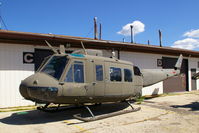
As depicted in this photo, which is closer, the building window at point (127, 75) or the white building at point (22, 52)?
the building window at point (127, 75)

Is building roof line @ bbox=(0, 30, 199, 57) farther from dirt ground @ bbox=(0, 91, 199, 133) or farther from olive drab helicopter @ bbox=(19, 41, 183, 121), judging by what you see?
dirt ground @ bbox=(0, 91, 199, 133)

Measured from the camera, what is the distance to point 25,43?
37.2 ft

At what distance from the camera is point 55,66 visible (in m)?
7.28

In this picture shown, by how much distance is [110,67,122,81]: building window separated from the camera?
333 inches

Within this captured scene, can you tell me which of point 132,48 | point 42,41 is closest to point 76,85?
point 42,41

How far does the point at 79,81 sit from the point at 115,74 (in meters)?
2.00

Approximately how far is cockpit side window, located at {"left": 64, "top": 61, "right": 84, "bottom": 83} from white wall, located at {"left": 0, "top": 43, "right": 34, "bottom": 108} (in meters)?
5.33

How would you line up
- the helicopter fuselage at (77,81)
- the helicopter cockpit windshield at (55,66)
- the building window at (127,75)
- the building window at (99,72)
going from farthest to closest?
the building window at (127,75), the building window at (99,72), the helicopter cockpit windshield at (55,66), the helicopter fuselage at (77,81)

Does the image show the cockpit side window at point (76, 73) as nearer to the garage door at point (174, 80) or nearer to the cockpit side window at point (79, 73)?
the cockpit side window at point (79, 73)

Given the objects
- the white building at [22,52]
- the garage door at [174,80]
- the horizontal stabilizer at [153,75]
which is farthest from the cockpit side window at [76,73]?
the garage door at [174,80]

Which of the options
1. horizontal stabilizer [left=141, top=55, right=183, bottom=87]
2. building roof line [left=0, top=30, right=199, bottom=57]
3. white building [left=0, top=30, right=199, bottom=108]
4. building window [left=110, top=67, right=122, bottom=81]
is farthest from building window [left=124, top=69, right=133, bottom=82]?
building roof line [left=0, top=30, right=199, bottom=57]

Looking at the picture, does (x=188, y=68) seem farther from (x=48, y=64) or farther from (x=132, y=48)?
(x=48, y=64)

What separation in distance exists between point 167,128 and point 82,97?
3298 millimetres

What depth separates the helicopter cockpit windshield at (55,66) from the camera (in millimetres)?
7012
